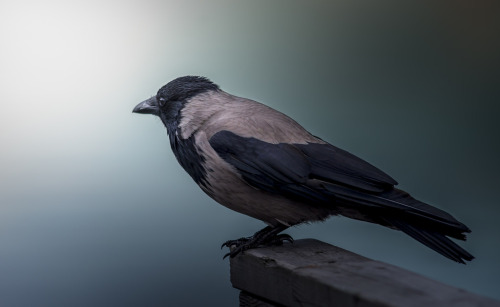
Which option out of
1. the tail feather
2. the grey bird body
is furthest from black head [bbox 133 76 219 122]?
the tail feather

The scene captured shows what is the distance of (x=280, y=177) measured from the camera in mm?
1881

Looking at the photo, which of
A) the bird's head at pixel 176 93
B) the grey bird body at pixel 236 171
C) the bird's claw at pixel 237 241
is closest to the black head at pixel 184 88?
the bird's head at pixel 176 93

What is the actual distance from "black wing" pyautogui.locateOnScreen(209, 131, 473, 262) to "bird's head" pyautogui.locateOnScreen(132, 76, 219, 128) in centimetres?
21

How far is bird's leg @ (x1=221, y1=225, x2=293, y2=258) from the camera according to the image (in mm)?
1885

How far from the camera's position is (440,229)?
177cm

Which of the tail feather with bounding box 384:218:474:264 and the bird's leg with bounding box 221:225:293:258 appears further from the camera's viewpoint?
the bird's leg with bounding box 221:225:293:258

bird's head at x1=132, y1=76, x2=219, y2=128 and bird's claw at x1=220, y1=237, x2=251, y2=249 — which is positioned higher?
bird's head at x1=132, y1=76, x2=219, y2=128

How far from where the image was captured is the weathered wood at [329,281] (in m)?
1.32

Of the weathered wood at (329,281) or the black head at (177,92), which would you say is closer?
the weathered wood at (329,281)

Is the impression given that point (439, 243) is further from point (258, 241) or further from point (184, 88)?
point (184, 88)

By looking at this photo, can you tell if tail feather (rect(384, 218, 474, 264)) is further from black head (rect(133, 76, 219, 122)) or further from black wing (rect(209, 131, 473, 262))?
black head (rect(133, 76, 219, 122))

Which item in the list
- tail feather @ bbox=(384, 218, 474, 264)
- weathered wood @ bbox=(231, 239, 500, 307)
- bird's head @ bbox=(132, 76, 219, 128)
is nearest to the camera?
weathered wood @ bbox=(231, 239, 500, 307)

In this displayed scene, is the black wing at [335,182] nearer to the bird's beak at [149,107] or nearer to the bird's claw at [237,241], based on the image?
the bird's claw at [237,241]

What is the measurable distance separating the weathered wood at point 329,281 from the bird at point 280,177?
0.30 ft
